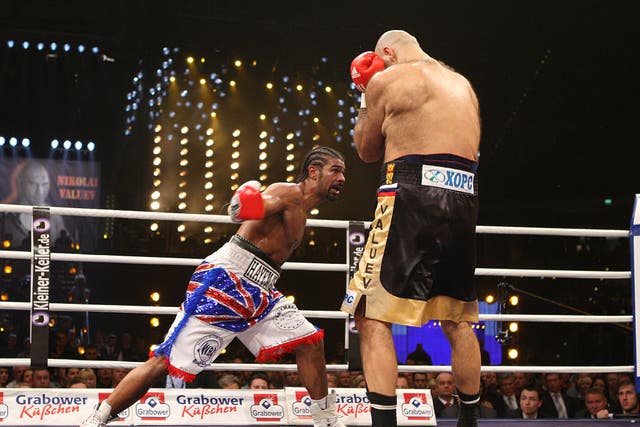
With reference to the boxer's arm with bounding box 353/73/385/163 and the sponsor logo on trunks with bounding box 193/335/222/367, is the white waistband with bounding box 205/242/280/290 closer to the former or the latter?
the sponsor logo on trunks with bounding box 193/335/222/367

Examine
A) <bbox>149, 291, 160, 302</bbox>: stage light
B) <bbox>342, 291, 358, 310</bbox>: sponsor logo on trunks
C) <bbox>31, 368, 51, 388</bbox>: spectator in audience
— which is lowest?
<bbox>31, 368, 51, 388</bbox>: spectator in audience

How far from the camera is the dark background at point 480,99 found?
813 cm

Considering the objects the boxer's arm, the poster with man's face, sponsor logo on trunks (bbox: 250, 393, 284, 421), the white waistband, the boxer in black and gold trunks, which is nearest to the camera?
the boxer in black and gold trunks

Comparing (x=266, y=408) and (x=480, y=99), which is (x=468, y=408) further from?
(x=480, y=99)

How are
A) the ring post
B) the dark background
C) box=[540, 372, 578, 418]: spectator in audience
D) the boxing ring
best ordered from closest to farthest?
the boxing ring < the ring post < box=[540, 372, 578, 418]: spectator in audience < the dark background

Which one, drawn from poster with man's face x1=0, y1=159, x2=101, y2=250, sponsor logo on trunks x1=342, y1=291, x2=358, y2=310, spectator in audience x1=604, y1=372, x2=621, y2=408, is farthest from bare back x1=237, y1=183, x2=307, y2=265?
poster with man's face x1=0, y1=159, x2=101, y2=250

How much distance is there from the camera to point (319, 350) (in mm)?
2857

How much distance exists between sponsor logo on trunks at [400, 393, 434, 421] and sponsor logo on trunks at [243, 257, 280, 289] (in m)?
0.96

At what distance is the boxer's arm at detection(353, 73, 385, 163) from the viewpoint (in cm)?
231

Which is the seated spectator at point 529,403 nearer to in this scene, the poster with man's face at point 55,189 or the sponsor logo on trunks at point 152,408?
the sponsor logo on trunks at point 152,408

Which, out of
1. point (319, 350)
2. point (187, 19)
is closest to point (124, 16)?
point (187, 19)

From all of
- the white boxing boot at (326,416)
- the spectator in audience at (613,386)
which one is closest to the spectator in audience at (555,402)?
the spectator in audience at (613,386)

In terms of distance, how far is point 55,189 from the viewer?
1008 centimetres

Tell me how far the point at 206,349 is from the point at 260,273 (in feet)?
1.10
